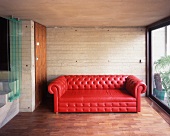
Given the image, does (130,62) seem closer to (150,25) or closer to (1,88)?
(150,25)

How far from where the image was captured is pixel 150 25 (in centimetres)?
560

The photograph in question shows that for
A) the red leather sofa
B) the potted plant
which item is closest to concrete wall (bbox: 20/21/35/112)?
the red leather sofa

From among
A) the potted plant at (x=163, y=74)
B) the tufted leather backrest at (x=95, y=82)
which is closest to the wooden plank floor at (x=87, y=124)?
the potted plant at (x=163, y=74)

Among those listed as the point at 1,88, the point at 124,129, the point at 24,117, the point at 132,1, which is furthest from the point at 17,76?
the point at 132,1

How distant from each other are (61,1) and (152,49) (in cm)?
401

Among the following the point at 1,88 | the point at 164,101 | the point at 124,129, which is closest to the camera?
the point at 124,129

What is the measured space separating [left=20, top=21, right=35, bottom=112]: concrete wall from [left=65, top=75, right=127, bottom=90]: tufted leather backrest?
4.04 ft

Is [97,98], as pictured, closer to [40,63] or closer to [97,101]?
[97,101]

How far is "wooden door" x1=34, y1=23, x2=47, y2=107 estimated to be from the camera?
5.03 meters

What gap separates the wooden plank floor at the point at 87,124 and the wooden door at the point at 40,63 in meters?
0.70

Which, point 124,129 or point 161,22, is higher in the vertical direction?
point 161,22

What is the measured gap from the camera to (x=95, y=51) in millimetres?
6047

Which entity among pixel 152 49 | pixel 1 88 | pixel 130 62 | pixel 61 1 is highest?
Answer: pixel 61 1

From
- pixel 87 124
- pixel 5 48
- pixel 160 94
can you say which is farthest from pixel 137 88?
pixel 5 48
